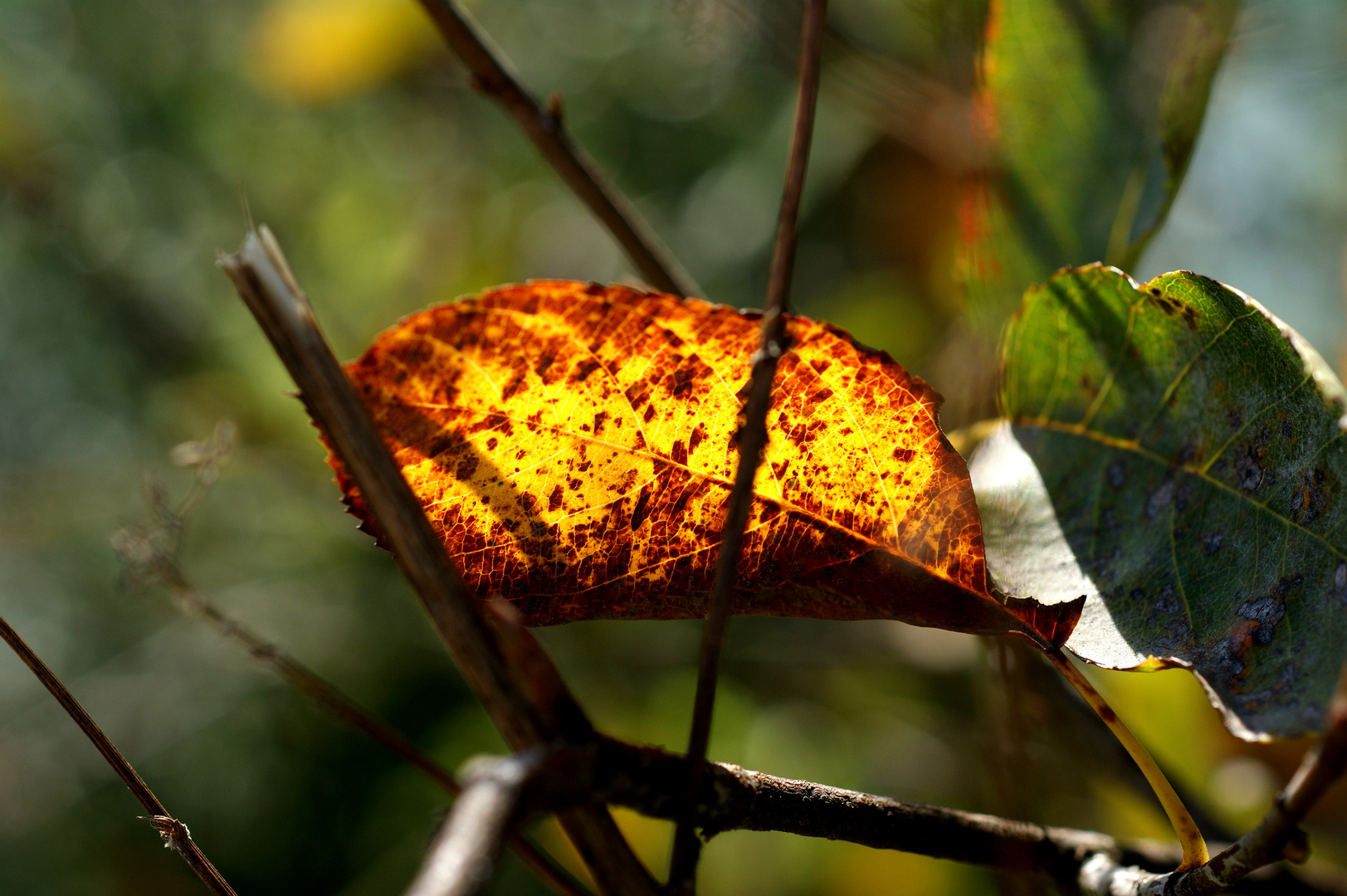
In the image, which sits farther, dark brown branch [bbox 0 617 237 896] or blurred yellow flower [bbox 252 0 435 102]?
blurred yellow flower [bbox 252 0 435 102]

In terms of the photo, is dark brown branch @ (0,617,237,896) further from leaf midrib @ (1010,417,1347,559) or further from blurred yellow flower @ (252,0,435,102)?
blurred yellow flower @ (252,0,435,102)

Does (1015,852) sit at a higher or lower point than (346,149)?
lower

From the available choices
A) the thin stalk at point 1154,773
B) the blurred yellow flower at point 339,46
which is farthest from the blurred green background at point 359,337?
the thin stalk at point 1154,773

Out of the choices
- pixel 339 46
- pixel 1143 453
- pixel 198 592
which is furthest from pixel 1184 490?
pixel 339 46

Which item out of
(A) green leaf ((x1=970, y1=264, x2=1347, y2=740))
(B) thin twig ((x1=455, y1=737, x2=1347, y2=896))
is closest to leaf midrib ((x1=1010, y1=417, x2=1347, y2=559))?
(A) green leaf ((x1=970, y1=264, x2=1347, y2=740))

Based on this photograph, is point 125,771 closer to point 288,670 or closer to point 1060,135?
point 288,670

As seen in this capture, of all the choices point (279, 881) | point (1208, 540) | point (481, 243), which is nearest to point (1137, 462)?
point (1208, 540)

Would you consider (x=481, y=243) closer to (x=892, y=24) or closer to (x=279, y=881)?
(x=892, y=24)
